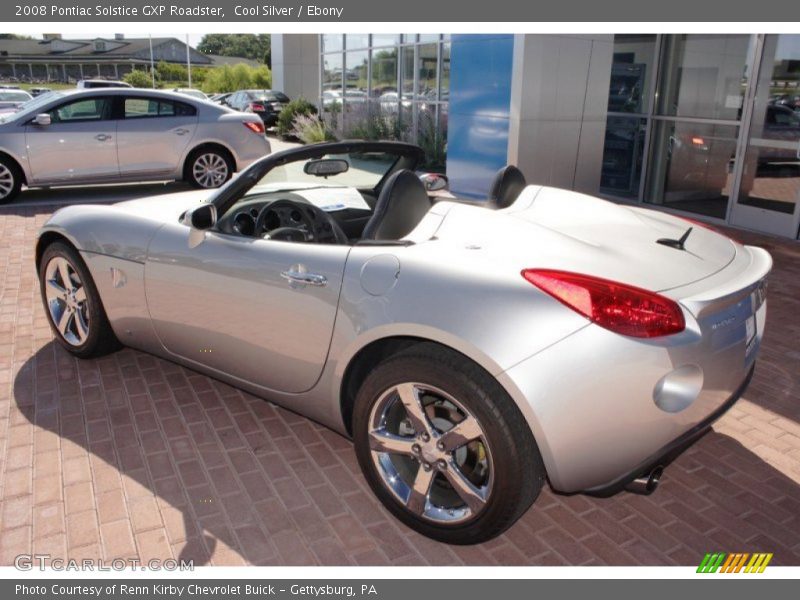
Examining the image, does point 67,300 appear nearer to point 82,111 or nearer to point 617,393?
point 617,393

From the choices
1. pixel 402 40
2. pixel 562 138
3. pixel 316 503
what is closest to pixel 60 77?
pixel 402 40

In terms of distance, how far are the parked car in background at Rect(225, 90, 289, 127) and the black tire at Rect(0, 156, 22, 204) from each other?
14.0m

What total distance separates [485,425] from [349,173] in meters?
1.99

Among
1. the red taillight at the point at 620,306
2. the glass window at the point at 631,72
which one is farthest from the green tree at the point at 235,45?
the red taillight at the point at 620,306

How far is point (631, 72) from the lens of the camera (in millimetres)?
10773

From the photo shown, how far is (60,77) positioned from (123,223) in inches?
3960

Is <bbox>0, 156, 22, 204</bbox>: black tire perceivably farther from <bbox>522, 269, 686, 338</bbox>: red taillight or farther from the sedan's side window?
<bbox>522, 269, 686, 338</bbox>: red taillight

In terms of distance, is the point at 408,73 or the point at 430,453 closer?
the point at 430,453

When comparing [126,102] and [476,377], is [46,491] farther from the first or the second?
[126,102]

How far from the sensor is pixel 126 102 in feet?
34.5

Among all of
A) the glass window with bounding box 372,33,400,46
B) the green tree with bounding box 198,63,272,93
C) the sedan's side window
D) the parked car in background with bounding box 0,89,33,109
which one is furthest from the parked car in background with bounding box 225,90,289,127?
the green tree with bounding box 198,63,272,93

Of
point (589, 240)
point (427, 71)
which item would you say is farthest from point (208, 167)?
point (589, 240)

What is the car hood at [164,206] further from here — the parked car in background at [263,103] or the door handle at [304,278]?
the parked car in background at [263,103]

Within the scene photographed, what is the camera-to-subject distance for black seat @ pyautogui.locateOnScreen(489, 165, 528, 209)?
3609 mm
